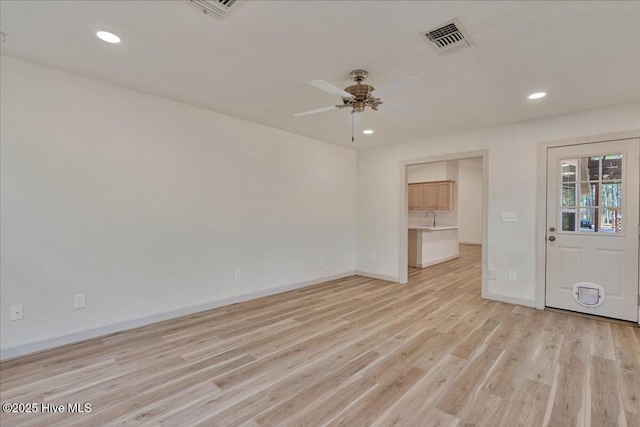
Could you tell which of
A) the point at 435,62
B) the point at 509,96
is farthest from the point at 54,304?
the point at 509,96

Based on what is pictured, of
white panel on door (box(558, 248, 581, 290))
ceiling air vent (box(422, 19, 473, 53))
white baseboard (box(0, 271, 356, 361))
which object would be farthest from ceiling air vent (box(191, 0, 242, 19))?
white panel on door (box(558, 248, 581, 290))

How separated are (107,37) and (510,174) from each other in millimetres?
4645

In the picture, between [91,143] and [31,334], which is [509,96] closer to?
[91,143]

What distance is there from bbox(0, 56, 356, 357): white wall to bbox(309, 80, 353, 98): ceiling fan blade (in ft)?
6.73

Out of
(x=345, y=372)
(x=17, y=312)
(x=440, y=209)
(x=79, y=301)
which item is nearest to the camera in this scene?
(x=345, y=372)

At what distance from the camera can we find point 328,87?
88.7 inches

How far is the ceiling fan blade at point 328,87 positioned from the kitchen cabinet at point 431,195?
6919 millimetres

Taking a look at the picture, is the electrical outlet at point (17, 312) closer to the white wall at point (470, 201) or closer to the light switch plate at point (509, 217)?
the light switch plate at point (509, 217)

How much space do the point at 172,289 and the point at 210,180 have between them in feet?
4.48

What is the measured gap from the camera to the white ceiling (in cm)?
189

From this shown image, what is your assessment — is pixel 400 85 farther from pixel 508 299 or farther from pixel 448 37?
pixel 508 299

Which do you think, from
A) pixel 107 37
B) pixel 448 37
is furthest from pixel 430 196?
pixel 107 37

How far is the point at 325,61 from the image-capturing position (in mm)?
2486

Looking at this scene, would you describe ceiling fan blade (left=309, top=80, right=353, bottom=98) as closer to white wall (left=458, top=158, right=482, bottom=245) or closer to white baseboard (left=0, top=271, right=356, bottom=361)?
white baseboard (left=0, top=271, right=356, bottom=361)
